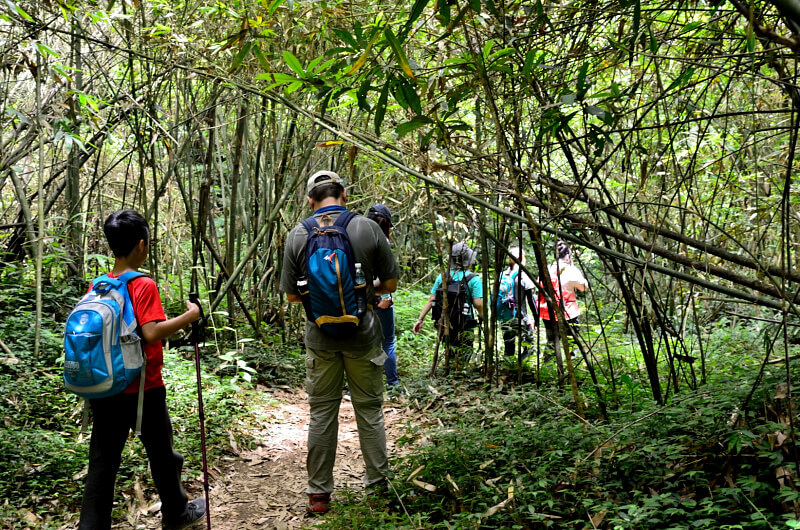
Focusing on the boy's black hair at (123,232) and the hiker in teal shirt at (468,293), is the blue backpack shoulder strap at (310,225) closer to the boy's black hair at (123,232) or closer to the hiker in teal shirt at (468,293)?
the boy's black hair at (123,232)

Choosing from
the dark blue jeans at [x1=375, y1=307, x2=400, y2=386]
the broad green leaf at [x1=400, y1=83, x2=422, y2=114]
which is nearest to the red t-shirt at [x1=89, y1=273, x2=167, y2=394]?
the broad green leaf at [x1=400, y1=83, x2=422, y2=114]

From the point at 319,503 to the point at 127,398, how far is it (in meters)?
1.37

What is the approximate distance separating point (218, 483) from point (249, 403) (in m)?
1.34

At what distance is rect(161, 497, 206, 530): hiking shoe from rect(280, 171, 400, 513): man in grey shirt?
0.62 metres

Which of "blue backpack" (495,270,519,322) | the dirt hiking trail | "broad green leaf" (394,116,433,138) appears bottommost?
the dirt hiking trail

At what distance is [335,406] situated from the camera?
3662 millimetres

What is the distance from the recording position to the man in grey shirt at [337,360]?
11.7ft

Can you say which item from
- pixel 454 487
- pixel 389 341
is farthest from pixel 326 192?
pixel 389 341

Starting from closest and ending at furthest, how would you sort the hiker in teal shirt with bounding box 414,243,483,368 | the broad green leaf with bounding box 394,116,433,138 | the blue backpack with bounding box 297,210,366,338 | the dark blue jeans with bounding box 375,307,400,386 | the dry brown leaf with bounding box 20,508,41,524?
the broad green leaf with bounding box 394,116,433,138 < the dry brown leaf with bounding box 20,508,41,524 < the blue backpack with bounding box 297,210,366,338 < the dark blue jeans with bounding box 375,307,400,386 < the hiker in teal shirt with bounding box 414,243,483,368

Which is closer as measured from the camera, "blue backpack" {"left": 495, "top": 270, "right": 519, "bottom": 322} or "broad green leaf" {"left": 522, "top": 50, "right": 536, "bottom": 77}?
"broad green leaf" {"left": 522, "top": 50, "right": 536, "bottom": 77}

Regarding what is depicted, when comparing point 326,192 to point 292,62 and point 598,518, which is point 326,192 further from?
point 598,518

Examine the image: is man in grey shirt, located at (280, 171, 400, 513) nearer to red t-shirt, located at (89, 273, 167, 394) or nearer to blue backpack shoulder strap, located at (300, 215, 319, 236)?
blue backpack shoulder strap, located at (300, 215, 319, 236)

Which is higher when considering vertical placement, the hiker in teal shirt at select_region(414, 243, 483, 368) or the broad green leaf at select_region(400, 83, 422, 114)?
the broad green leaf at select_region(400, 83, 422, 114)

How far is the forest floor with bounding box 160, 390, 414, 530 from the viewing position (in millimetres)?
3668
